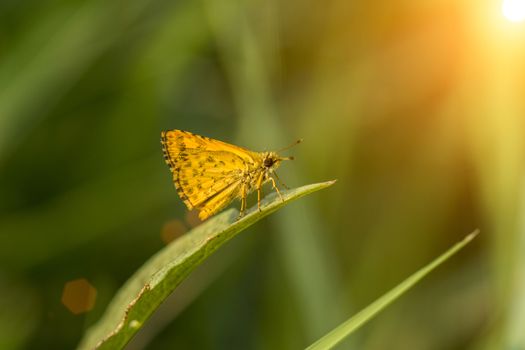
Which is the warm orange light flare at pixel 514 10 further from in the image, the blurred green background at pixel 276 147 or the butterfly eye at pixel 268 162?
the butterfly eye at pixel 268 162

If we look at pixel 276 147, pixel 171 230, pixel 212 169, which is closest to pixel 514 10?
pixel 276 147

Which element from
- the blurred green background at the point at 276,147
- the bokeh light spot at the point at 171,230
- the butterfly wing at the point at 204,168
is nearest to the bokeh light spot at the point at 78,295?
the blurred green background at the point at 276,147

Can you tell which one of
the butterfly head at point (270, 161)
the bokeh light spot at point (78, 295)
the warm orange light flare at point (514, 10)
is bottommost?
the bokeh light spot at point (78, 295)

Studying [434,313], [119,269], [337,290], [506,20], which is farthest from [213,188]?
[506,20]

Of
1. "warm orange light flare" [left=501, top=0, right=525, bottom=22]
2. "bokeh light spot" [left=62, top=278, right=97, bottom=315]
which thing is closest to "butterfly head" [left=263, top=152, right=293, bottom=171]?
"bokeh light spot" [left=62, top=278, right=97, bottom=315]

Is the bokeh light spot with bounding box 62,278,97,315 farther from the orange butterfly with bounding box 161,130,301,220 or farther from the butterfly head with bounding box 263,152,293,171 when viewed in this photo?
the butterfly head with bounding box 263,152,293,171
